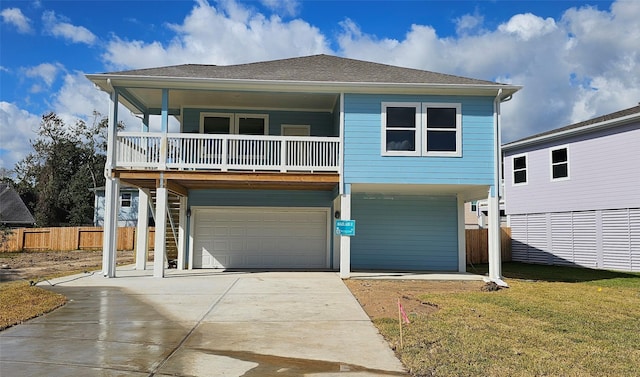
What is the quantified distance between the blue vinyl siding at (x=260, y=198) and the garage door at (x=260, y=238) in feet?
0.74

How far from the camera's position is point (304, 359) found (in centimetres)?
542

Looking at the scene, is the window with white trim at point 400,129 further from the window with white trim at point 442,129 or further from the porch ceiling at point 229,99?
the porch ceiling at point 229,99

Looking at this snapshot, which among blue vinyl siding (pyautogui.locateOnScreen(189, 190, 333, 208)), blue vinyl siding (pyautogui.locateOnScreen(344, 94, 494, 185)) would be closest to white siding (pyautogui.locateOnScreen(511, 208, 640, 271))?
blue vinyl siding (pyautogui.locateOnScreen(344, 94, 494, 185))

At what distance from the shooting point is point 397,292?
10.5 m

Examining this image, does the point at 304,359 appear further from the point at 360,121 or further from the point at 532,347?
→ the point at 360,121

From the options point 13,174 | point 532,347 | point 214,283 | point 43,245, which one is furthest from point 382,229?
point 13,174

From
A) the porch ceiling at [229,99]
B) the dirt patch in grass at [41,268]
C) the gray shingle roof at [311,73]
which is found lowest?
the dirt patch in grass at [41,268]

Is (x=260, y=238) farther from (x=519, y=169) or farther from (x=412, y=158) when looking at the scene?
(x=519, y=169)

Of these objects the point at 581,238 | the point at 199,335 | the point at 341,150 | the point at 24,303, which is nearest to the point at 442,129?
the point at 341,150

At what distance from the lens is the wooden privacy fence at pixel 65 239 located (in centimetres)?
2631

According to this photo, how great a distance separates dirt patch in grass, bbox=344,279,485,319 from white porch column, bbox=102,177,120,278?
6224 mm

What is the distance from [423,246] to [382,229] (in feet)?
4.78

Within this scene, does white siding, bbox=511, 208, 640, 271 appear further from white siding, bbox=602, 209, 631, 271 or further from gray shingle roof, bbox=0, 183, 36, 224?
gray shingle roof, bbox=0, 183, 36, 224

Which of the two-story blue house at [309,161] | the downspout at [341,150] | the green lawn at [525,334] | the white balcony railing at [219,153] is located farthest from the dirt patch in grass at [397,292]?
the white balcony railing at [219,153]
